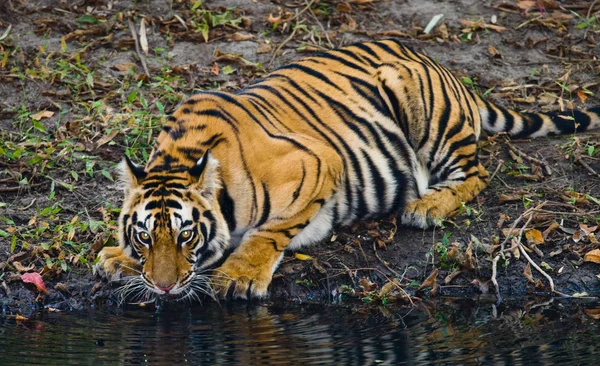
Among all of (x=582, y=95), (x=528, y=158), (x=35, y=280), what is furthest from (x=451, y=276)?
(x=582, y=95)

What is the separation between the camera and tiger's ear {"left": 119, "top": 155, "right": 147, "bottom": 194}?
5.89 m

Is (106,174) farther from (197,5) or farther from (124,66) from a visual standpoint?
(197,5)

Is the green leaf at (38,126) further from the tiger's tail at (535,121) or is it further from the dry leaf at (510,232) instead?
the dry leaf at (510,232)

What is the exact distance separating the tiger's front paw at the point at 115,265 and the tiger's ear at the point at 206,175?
2.24 feet

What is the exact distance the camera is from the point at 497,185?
24.2ft

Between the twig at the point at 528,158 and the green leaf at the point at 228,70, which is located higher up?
the green leaf at the point at 228,70

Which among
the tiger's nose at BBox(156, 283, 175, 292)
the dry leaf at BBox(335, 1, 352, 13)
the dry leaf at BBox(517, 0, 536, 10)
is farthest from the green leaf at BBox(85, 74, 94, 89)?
the dry leaf at BBox(517, 0, 536, 10)

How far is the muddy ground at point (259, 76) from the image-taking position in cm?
645

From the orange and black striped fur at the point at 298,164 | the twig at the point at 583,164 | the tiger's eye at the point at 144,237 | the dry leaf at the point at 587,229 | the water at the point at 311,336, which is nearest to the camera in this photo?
the water at the point at 311,336

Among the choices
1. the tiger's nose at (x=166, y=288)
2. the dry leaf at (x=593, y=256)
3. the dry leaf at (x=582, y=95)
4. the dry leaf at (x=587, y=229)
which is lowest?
the dry leaf at (x=593, y=256)

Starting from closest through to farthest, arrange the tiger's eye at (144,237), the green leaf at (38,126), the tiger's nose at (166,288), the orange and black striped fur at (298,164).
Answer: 1. the tiger's nose at (166,288)
2. the tiger's eye at (144,237)
3. the orange and black striped fur at (298,164)
4. the green leaf at (38,126)

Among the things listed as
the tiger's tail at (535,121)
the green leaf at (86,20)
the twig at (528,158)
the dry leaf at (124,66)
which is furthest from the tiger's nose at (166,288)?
the green leaf at (86,20)

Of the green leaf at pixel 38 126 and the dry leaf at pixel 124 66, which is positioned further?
the dry leaf at pixel 124 66

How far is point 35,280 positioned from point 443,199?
2.68 m
